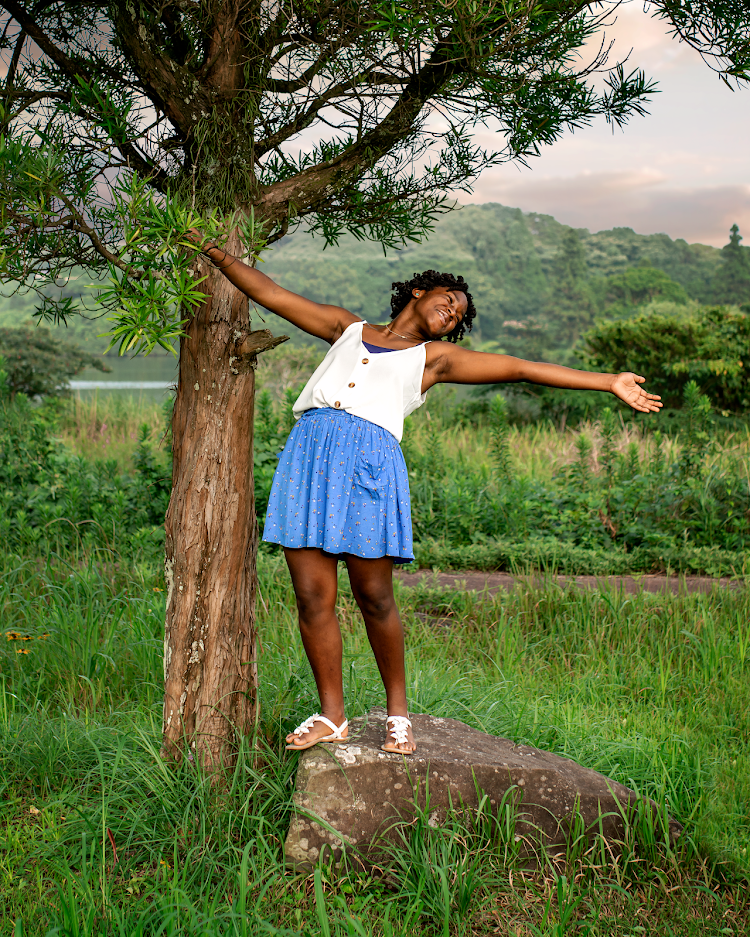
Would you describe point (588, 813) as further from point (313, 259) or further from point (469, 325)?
point (313, 259)

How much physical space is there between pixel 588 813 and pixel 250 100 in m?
2.56

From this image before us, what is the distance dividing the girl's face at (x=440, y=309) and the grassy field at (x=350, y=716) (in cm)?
145

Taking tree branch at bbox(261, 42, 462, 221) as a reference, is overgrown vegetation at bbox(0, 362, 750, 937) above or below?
below

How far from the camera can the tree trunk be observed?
2590 mm

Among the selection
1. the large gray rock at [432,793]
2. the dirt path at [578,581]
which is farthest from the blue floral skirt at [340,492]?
the dirt path at [578,581]

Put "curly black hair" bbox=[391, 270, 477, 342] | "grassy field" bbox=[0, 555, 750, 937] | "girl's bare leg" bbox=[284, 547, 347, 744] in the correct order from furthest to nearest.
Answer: "curly black hair" bbox=[391, 270, 477, 342]
"girl's bare leg" bbox=[284, 547, 347, 744]
"grassy field" bbox=[0, 555, 750, 937]

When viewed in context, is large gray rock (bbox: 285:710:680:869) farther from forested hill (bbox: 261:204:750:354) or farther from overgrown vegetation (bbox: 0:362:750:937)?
forested hill (bbox: 261:204:750:354)

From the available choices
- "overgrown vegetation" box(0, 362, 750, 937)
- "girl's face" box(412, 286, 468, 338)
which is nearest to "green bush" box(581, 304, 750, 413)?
"overgrown vegetation" box(0, 362, 750, 937)

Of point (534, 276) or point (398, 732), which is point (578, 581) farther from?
point (534, 276)

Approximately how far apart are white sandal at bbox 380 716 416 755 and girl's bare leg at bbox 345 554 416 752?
0.01m

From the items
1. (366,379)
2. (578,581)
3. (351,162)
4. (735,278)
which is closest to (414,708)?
(366,379)

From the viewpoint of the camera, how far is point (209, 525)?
2.63 metres

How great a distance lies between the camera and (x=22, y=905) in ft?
7.32

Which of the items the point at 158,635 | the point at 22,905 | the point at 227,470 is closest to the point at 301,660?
the point at 158,635
